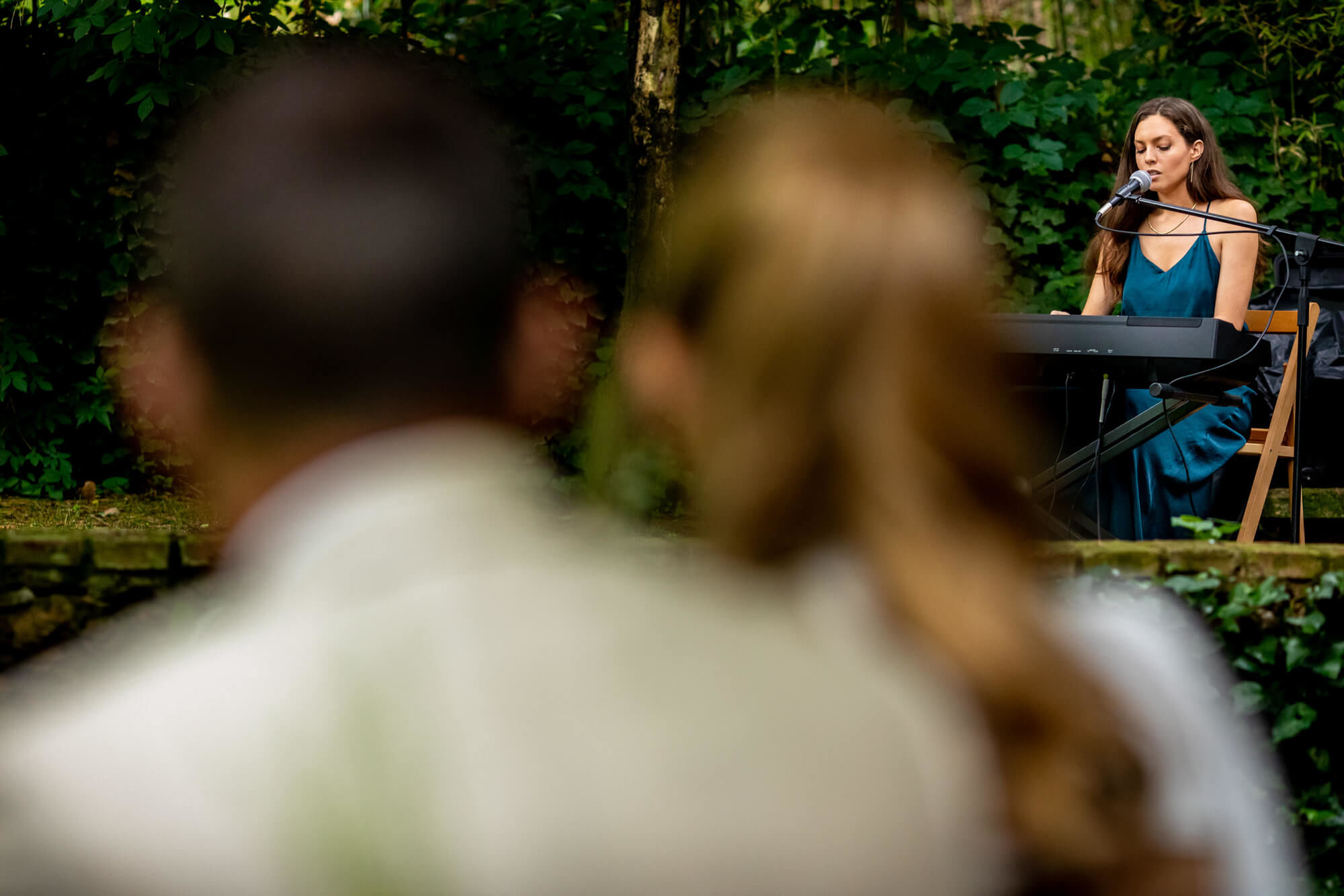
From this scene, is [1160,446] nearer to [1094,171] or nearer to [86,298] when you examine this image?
[1094,171]

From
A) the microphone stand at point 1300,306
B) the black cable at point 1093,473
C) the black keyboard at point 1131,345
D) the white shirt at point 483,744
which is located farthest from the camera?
the black cable at point 1093,473

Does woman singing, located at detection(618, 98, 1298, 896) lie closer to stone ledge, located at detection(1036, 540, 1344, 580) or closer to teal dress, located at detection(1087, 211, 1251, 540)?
stone ledge, located at detection(1036, 540, 1344, 580)

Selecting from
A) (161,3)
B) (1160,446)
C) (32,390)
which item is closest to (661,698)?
(1160,446)

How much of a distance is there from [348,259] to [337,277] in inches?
0.5

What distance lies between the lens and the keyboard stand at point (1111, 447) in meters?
3.98

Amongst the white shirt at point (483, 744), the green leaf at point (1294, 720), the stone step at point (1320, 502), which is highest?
the white shirt at point (483, 744)

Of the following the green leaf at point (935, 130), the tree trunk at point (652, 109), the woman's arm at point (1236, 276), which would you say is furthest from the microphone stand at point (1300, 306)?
the green leaf at point (935, 130)

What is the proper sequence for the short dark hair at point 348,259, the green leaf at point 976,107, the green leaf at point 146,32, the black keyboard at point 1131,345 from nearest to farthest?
the short dark hair at point 348,259 → the black keyboard at point 1131,345 → the green leaf at point 146,32 → the green leaf at point 976,107

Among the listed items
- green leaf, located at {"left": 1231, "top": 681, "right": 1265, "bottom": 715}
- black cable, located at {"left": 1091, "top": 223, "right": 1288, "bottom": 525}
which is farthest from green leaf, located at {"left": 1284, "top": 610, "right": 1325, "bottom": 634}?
black cable, located at {"left": 1091, "top": 223, "right": 1288, "bottom": 525}

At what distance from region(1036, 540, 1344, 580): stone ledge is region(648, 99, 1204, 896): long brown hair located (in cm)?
139

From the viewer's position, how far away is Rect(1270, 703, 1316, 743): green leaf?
219 cm

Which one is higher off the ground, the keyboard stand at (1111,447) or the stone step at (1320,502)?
the keyboard stand at (1111,447)

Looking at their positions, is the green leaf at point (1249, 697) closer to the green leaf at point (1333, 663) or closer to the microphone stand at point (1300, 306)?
the green leaf at point (1333, 663)

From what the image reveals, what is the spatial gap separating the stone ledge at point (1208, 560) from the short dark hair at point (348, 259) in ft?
5.05
